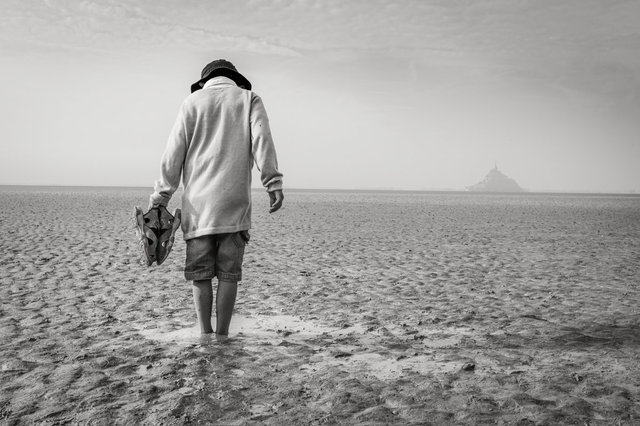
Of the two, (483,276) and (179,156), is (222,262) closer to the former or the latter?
(179,156)

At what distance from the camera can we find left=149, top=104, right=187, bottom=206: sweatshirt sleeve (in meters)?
3.70

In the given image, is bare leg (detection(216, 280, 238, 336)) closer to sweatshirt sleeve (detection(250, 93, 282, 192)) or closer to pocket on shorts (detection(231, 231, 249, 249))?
pocket on shorts (detection(231, 231, 249, 249))

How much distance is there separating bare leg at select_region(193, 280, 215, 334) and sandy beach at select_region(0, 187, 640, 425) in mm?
175

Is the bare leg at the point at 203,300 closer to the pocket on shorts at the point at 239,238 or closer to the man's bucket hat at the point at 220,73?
the pocket on shorts at the point at 239,238

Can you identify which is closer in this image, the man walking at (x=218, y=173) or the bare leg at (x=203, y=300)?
the man walking at (x=218, y=173)

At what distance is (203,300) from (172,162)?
0.99 m

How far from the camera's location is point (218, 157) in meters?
3.65

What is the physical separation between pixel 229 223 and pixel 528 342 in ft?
7.89

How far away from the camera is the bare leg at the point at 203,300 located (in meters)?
3.75

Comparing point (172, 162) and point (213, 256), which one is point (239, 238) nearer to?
point (213, 256)

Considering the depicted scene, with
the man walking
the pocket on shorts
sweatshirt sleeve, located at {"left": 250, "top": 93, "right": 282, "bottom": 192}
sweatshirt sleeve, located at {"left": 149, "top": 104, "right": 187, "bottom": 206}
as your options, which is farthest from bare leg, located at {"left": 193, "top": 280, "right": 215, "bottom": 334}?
sweatshirt sleeve, located at {"left": 250, "top": 93, "right": 282, "bottom": 192}

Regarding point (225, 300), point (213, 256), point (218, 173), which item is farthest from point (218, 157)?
point (225, 300)

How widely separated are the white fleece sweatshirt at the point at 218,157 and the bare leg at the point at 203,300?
0.36 metres

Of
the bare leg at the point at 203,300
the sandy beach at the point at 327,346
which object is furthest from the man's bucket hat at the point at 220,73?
the sandy beach at the point at 327,346
